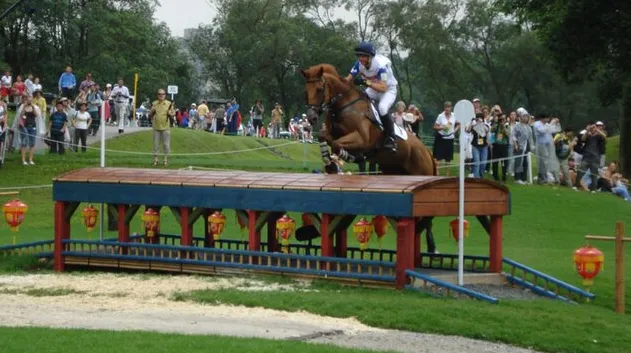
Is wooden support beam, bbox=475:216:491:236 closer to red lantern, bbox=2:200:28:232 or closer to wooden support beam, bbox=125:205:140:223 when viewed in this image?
wooden support beam, bbox=125:205:140:223

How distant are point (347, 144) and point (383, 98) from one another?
1449 millimetres

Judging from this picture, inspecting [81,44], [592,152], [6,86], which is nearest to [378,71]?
[592,152]

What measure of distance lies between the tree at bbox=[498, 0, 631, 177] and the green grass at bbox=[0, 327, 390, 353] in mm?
30552

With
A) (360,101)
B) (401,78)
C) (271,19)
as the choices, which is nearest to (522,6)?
(360,101)

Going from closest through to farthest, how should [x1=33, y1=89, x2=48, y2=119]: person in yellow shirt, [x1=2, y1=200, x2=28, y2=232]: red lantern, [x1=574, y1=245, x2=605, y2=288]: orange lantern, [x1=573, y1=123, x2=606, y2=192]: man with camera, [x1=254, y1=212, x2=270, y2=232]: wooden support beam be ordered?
[x1=574, y1=245, x2=605, y2=288]: orange lantern → [x1=254, y1=212, x2=270, y2=232]: wooden support beam → [x1=2, y1=200, x2=28, y2=232]: red lantern → [x1=573, y1=123, x2=606, y2=192]: man with camera → [x1=33, y1=89, x2=48, y2=119]: person in yellow shirt

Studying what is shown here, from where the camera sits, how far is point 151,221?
2070 centimetres

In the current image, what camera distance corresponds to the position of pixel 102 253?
66.6ft

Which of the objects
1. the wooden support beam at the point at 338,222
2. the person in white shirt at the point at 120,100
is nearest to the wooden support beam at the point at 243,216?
the wooden support beam at the point at 338,222

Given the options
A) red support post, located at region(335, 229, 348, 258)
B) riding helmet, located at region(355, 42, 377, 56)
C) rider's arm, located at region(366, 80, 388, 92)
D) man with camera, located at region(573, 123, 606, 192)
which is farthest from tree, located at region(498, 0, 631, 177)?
red support post, located at region(335, 229, 348, 258)


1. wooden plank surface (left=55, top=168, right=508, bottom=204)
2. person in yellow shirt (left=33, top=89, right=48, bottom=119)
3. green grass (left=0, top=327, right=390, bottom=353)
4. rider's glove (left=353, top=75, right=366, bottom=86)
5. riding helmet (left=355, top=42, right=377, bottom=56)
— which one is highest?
person in yellow shirt (left=33, top=89, right=48, bottom=119)

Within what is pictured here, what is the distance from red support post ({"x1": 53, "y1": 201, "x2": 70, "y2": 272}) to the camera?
809 inches

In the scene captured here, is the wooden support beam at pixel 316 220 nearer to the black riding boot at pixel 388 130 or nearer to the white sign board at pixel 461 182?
the white sign board at pixel 461 182

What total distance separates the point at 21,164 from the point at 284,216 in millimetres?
19828

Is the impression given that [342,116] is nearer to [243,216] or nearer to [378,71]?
[378,71]
